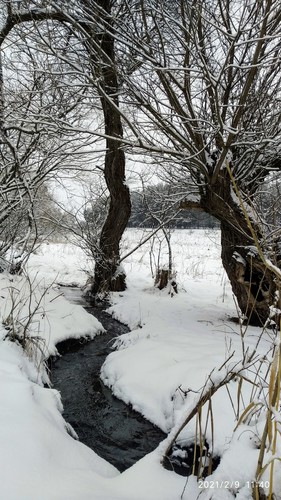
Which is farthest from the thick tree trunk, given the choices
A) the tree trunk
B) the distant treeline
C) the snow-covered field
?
the tree trunk

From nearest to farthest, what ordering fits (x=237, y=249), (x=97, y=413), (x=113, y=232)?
(x=97, y=413)
(x=237, y=249)
(x=113, y=232)

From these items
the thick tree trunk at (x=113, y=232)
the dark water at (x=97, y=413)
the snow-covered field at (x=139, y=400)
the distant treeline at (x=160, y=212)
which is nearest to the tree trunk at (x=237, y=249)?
the snow-covered field at (x=139, y=400)

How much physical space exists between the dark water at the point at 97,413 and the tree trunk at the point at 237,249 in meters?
1.93

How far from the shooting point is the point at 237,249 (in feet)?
14.5

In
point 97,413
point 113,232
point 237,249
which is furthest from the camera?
point 113,232

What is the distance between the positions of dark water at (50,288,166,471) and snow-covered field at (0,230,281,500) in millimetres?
107

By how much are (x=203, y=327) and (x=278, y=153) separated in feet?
7.92

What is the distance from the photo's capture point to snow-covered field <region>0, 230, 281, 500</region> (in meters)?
1.44

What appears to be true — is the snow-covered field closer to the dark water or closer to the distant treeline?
the dark water

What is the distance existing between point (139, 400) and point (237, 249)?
94.2 inches

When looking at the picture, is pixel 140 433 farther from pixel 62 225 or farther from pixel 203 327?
pixel 62 225

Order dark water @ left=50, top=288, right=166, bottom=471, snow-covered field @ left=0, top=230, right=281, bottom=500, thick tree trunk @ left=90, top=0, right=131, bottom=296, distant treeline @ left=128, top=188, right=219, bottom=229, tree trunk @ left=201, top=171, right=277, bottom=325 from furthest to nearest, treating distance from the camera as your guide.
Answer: thick tree trunk @ left=90, top=0, right=131, bottom=296 < distant treeline @ left=128, top=188, right=219, bottom=229 < tree trunk @ left=201, top=171, right=277, bottom=325 < dark water @ left=50, top=288, right=166, bottom=471 < snow-covered field @ left=0, top=230, right=281, bottom=500

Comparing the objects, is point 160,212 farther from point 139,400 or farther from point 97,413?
point 97,413

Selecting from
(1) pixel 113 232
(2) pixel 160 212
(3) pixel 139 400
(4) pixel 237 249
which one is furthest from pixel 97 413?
(2) pixel 160 212
